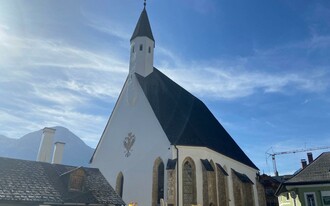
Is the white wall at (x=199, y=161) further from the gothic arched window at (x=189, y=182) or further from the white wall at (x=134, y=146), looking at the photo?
the white wall at (x=134, y=146)

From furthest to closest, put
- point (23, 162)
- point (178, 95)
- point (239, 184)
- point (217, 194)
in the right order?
point (178, 95) → point (239, 184) → point (217, 194) → point (23, 162)

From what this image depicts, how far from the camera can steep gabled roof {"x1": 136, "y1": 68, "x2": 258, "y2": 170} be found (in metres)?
22.6

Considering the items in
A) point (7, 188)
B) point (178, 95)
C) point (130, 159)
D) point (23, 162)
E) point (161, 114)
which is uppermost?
point (178, 95)

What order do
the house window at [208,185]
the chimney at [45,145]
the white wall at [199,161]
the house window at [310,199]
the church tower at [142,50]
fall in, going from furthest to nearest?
the church tower at [142,50]
the house window at [310,199]
the white wall at [199,161]
the house window at [208,185]
the chimney at [45,145]

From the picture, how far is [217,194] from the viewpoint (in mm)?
21812

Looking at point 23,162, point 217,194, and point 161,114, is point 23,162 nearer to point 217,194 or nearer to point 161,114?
point 161,114

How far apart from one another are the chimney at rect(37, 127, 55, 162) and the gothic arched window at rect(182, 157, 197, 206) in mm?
9748

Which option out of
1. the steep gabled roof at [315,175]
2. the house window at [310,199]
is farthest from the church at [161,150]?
the house window at [310,199]

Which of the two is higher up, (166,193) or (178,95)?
(178,95)

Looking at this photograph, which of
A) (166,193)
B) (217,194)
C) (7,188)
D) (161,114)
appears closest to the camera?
(7,188)

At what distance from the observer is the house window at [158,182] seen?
68.3ft

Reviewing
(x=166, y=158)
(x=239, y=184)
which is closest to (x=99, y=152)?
(x=166, y=158)

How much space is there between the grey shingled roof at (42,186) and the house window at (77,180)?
277 mm

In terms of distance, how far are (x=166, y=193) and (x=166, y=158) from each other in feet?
8.30
